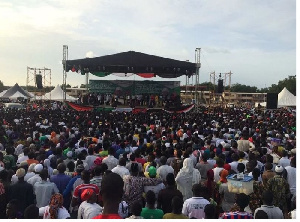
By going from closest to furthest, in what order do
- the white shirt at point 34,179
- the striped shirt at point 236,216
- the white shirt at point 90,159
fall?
the striped shirt at point 236,216 < the white shirt at point 34,179 < the white shirt at point 90,159

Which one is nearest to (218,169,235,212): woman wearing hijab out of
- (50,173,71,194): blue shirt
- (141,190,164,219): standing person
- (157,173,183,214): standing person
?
(157,173,183,214): standing person

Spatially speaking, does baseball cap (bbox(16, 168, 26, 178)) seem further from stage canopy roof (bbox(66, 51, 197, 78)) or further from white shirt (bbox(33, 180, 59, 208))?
stage canopy roof (bbox(66, 51, 197, 78))

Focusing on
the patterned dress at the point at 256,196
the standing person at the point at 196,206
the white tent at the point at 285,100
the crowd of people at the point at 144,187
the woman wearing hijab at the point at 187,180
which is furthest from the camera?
the white tent at the point at 285,100

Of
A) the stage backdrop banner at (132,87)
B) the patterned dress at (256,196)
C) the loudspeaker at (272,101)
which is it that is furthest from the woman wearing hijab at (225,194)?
the stage backdrop banner at (132,87)

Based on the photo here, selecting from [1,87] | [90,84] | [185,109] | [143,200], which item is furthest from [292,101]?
[1,87]

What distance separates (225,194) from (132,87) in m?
23.9

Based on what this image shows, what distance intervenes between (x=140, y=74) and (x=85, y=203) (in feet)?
79.0

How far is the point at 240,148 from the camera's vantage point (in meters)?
8.71

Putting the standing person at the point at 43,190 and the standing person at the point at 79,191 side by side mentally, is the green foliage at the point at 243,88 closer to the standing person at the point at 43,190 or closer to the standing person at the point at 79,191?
the standing person at the point at 43,190

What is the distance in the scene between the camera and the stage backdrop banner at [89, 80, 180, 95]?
2883 centimetres

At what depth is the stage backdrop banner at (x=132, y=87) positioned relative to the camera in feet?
94.6

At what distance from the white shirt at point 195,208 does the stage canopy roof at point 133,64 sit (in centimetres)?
1999

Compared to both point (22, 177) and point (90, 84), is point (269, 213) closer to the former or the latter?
point (22, 177)

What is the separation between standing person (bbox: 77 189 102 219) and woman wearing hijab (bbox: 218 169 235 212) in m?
2.12
